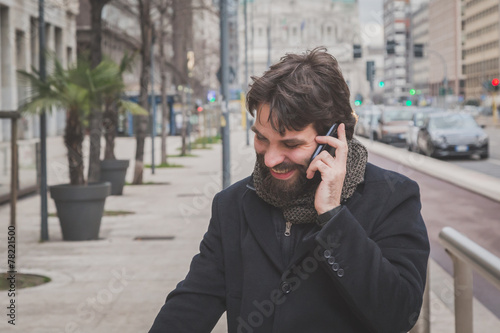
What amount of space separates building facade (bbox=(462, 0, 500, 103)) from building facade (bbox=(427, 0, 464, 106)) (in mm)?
1325

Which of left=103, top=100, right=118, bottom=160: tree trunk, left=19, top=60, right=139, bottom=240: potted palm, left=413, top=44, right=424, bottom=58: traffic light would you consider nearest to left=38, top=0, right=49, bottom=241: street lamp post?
left=19, top=60, right=139, bottom=240: potted palm

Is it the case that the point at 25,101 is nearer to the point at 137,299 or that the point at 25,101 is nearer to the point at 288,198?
the point at 137,299

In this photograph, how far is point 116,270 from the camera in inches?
362

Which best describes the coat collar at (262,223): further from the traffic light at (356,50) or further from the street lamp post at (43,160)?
the traffic light at (356,50)

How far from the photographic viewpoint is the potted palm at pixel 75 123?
37.8 ft

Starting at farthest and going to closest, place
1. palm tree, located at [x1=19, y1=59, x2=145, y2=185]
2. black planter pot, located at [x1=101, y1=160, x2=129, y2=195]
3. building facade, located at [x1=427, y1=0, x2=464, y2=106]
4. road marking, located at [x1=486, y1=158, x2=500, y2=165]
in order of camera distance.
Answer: building facade, located at [x1=427, y1=0, x2=464, y2=106] < road marking, located at [x1=486, y1=158, x2=500, y2=165] < black planter pot, located at [x1=101, y1=160, x2=129, y2=195] < palm tree, located at [x1=19, y1=59, x2=145, y2=185]

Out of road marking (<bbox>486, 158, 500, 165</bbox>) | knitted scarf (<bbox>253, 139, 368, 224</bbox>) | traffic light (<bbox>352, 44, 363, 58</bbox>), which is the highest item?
traffic light (<bbox>352, 44, 363, 58</bbox>)

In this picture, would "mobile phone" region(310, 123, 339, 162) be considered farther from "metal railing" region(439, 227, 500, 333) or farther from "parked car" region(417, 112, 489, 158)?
"parked car" region(417, 112, 489, 158)

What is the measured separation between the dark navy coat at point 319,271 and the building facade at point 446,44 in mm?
149391

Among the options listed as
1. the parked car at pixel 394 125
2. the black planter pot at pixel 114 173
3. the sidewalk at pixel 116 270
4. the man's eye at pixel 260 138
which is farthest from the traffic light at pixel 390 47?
the man's eye at pixel 260 138

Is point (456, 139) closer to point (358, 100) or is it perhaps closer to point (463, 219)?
point (463, 219)

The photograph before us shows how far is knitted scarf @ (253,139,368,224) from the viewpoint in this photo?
2.32 m

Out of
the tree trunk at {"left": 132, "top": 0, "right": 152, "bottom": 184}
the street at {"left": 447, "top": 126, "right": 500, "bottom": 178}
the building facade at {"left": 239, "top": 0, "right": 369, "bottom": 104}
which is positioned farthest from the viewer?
the building facade at {"left": 239, "top": 0, "right": 369, "bottom": 104}

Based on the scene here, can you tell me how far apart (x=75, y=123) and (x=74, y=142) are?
0.26 m
